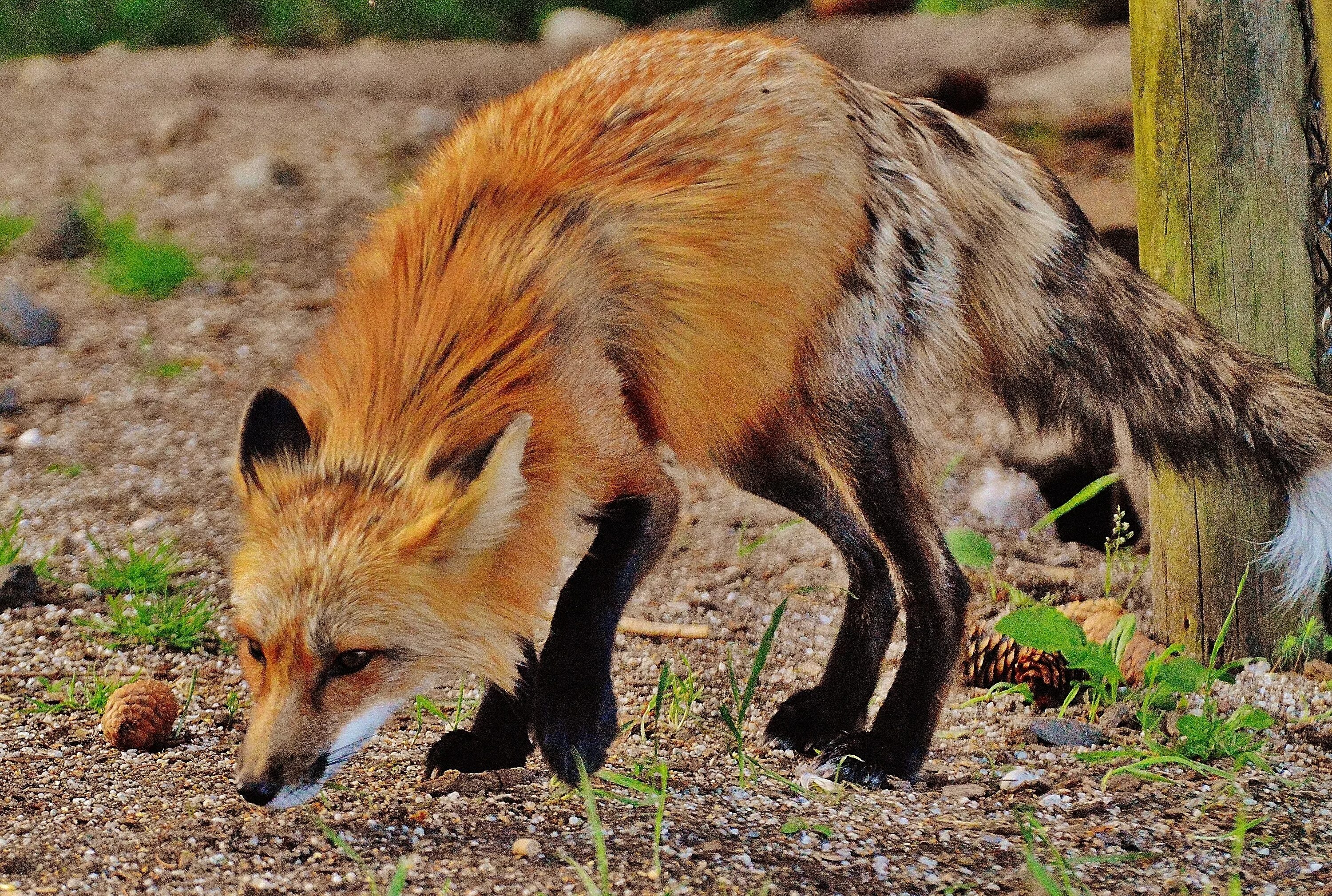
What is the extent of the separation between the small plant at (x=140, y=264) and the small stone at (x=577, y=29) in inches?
138

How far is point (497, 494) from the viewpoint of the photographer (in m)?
2.83

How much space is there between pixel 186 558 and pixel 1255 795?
343 centimetres

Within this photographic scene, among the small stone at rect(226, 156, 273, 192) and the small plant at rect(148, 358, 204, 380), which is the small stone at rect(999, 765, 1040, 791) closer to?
the small plant at rect(148, 358, 204, 380)

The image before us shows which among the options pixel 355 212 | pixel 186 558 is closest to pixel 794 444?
pixel 186 558

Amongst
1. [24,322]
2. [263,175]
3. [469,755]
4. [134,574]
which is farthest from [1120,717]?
[263,175]

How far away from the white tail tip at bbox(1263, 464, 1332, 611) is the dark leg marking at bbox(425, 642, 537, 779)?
219 cm

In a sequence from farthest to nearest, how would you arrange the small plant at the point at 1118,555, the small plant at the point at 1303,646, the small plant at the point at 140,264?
the small plant at the point at 140,264
the small plant at the point at 1118,555
the small plant at the point at 1303,646

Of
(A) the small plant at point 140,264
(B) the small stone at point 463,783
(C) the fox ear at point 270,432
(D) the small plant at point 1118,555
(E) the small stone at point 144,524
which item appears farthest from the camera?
(A) the small plant at point 140,264

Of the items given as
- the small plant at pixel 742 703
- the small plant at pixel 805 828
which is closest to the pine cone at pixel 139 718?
the small plant at pixel 742 703

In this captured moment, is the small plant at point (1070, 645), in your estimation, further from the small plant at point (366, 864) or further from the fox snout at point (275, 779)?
the fox snout at point (275, 779)

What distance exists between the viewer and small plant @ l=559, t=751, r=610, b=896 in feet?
8.20

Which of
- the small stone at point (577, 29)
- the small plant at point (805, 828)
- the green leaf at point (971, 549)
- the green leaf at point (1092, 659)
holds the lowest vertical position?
the small plant at point (805, 828)

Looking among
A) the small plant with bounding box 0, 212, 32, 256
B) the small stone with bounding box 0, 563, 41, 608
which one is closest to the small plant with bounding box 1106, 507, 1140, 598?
the small stone with bounding box 0, 563, 41, 608

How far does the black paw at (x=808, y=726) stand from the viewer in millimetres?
3666
